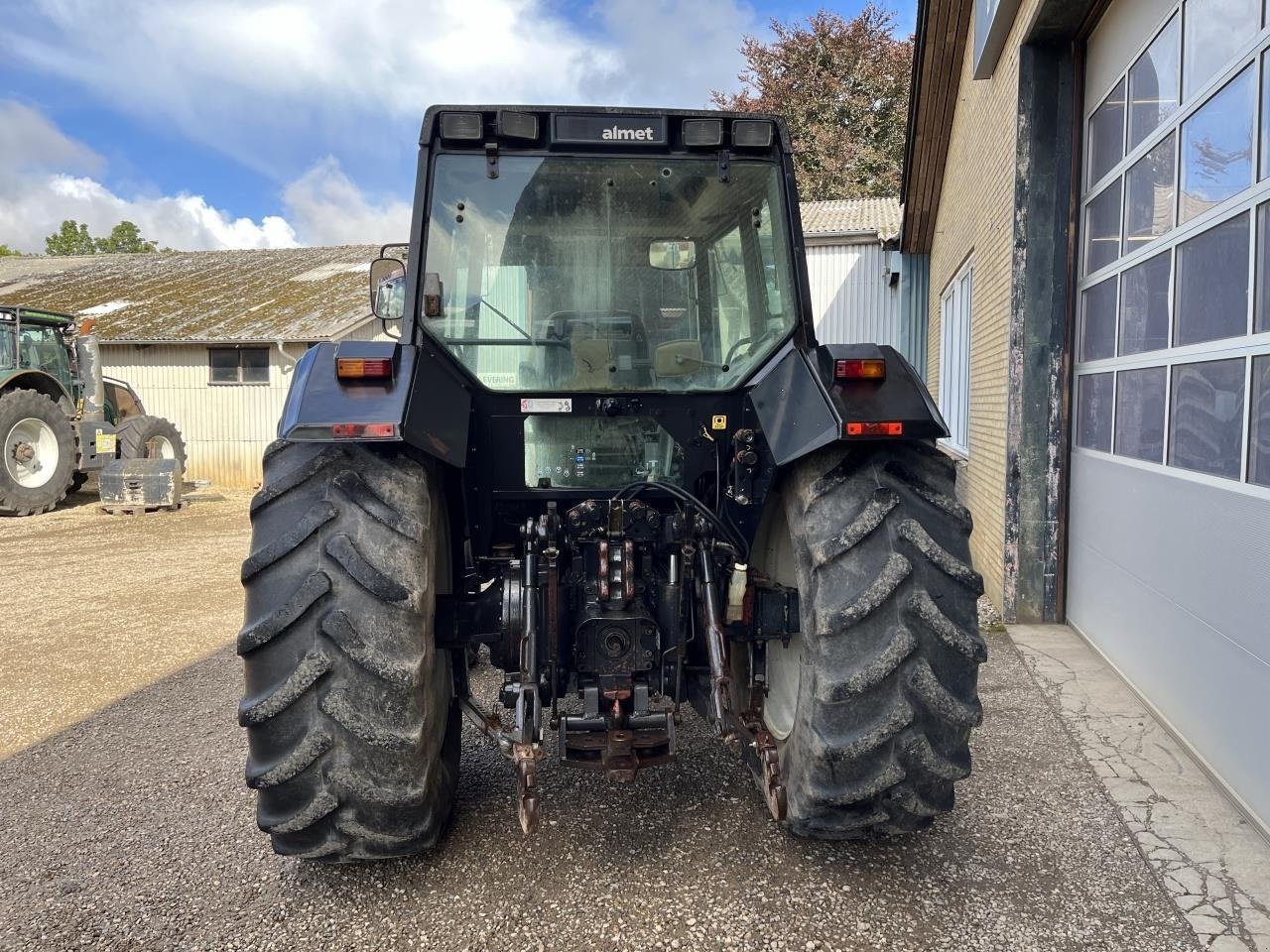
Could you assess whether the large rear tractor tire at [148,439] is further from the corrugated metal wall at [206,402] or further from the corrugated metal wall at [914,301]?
the corrugated metal wall at [914,301]

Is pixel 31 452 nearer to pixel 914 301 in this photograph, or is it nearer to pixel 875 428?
pixel 914 301

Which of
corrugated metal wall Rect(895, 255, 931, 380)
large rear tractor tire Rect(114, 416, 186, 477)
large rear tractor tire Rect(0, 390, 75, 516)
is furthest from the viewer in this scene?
large rear tractor tire Rect(114, 416, 186, 477)

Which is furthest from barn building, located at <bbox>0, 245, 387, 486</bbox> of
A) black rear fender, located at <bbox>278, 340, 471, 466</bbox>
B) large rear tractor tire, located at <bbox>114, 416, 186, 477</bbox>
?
black rear fender, located at <bbox>278, 340, 471, 466</bbox>

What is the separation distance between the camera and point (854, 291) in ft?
47.8

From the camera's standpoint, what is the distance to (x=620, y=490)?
2.99 metres

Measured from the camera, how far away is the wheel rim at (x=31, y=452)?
12.0m

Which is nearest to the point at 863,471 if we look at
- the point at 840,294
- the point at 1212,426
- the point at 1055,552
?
the point at 1212,426

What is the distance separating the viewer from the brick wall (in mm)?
6000

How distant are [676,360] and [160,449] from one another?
13551mm

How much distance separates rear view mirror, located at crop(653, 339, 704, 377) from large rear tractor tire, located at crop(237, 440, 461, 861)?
3.32ft

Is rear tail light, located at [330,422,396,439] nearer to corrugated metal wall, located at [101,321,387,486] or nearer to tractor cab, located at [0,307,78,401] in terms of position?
tractor cab, located at [0,307,78,401]

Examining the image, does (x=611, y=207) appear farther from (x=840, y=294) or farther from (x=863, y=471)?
(x=840, y=294)

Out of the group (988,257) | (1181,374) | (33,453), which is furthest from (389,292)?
(33,453)

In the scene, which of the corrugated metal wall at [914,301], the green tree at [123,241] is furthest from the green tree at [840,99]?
the green tree at [123,241]
